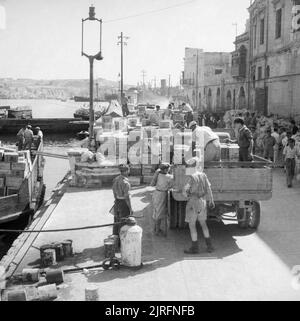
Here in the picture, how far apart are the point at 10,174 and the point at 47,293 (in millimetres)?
7357

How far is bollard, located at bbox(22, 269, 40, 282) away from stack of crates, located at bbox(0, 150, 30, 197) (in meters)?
6.31

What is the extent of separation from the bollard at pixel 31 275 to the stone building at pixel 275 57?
856 inches

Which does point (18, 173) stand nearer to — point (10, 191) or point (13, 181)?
point (13, 181)

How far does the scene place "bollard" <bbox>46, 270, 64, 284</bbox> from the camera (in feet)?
23.3

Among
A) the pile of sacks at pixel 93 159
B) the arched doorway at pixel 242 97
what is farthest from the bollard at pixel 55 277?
the arched doorway at pixel 242 97

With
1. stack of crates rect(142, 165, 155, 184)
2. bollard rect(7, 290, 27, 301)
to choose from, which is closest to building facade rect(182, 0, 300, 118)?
stack of crates rect(142, 165, 155, 184)

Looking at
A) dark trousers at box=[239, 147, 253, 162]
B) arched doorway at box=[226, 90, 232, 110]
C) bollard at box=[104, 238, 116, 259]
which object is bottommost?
bollard at box=[104, 238, 116, 259]

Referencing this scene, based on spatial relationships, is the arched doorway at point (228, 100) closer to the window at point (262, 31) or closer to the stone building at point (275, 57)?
the stone building at point (275, 57)

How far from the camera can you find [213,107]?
5862 cm

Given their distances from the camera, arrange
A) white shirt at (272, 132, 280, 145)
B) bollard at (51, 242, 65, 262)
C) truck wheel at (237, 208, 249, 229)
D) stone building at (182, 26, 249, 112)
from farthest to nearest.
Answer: stone building at (182, 26, 249, 112)
white shirt at (272, 132, 280, 145)
truck wheel at (237, 208, 249, 229)
bollard at (51, 242, 65, 262)

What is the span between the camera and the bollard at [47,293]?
6.51 m

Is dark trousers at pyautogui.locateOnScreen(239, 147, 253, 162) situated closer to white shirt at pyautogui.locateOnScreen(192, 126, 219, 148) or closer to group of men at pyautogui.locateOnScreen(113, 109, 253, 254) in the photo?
group of men at pyautogui.locateOnScreen(113, 109, 253, 254)

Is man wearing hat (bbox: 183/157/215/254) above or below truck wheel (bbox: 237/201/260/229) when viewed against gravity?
above
